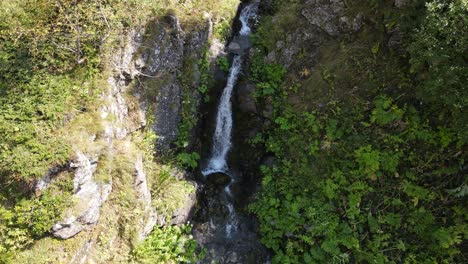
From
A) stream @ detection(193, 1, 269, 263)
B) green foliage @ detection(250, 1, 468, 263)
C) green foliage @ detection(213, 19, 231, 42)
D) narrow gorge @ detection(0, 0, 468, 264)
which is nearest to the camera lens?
narrow gorge @ detection(0, 0, 468, 264)

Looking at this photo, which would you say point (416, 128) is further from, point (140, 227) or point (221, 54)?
point (140, 227)

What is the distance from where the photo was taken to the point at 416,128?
807 centimetres

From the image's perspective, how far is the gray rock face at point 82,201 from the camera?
657 centimetres

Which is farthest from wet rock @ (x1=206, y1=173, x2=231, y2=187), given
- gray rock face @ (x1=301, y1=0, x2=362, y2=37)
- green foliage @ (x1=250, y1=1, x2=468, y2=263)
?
gray rock face @ (x1=301, y1=0, x2=362, y2=37)

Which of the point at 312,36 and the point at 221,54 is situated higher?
the point at 312,36

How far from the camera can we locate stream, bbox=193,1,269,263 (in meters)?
9.23

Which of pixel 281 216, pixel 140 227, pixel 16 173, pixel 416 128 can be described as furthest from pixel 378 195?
pixel 16 173

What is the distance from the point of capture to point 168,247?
842 centimetres

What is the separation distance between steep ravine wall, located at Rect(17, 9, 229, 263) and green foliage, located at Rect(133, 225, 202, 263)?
24cm

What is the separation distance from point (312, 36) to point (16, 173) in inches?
338

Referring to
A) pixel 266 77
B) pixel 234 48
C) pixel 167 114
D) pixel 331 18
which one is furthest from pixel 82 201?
pixel 331 18

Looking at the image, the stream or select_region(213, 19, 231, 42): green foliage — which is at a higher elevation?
select_region(213, 19, 231, 42): green foliage

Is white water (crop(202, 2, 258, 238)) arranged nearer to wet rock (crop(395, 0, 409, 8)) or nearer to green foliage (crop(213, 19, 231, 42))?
green foliage (crop(213, 19, 231, 42))

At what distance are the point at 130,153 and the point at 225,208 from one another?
3.49 metres
